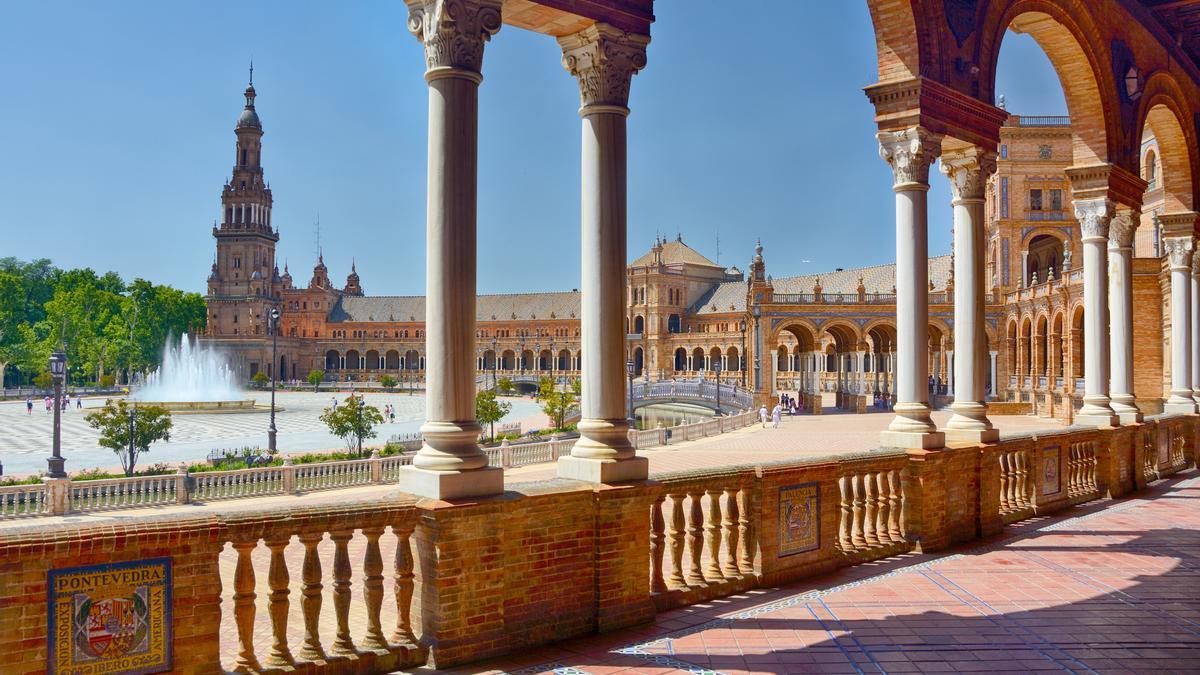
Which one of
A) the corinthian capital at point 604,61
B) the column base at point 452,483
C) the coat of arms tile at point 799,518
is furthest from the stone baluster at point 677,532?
the corinthian capital at point 604,61

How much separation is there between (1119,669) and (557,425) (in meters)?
33.5

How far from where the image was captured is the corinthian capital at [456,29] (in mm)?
5340

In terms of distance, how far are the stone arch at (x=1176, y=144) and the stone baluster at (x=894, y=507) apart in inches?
380

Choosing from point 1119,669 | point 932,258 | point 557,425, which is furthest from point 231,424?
point 932,258

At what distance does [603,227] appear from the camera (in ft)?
20.4

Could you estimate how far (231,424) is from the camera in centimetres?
4550

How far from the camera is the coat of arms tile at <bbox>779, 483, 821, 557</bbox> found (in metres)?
6.91

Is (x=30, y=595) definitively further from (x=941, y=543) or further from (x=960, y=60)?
(x=960, y=60)

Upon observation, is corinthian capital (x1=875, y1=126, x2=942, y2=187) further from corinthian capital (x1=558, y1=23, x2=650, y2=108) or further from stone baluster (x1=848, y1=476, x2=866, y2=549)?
corinthian capital (x1=558, y1=23, x2=650, y2=108)

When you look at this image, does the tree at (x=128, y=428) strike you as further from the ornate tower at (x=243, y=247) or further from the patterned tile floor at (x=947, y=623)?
the ornate tower at (x=243, y=247)

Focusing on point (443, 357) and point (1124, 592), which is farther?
point (1124, 592)

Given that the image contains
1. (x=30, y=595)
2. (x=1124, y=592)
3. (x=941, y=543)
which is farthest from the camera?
(x=941, y=543)

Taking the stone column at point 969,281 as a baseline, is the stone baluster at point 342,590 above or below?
below

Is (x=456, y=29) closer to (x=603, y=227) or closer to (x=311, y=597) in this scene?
(x=603, y=227)
